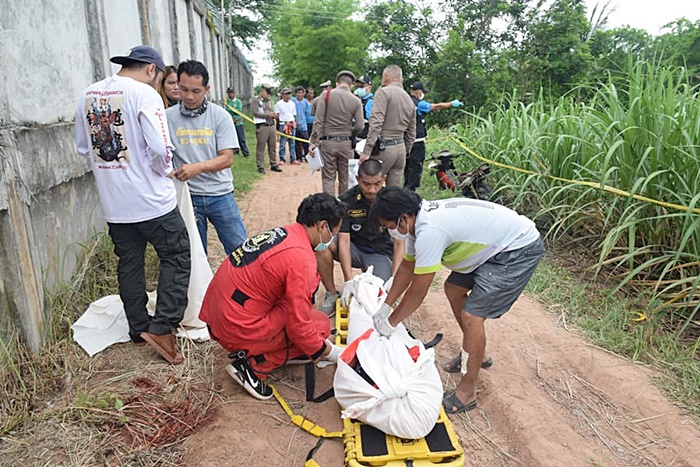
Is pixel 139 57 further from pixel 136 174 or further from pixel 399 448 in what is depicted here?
pixel 399 448

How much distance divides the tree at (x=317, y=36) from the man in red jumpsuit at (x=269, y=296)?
24226 millimetres

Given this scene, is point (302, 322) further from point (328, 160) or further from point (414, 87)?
point (414, 87)

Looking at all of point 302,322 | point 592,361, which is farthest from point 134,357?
point 592,361

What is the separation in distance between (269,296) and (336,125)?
141 inches

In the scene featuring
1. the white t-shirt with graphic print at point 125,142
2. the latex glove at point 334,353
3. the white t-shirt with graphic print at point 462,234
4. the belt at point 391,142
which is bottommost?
the latex glove at point 334,353

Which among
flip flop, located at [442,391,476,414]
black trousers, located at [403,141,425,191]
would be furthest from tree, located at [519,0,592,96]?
flip flop, located at [442,391,476,414]

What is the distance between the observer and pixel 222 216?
11.0ft

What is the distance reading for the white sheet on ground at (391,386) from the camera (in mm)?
2064

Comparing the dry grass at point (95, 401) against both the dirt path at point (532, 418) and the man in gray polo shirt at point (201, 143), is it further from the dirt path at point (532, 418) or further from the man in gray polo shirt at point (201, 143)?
the man in gray polo shirt at point (201, 143)

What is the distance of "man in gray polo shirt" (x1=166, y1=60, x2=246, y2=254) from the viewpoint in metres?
3.01

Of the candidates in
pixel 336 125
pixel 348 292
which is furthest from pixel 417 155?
pixel 348 292

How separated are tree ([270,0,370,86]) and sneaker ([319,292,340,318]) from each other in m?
23.4

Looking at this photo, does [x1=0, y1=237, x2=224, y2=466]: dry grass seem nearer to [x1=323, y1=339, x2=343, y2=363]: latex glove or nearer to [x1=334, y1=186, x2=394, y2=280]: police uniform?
[x1=323, y1=339, x2=343, y2=363]: latex glove

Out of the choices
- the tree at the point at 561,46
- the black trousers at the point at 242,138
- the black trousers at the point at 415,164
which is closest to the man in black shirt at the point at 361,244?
the black trousers at the point at 415,164
